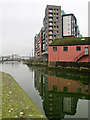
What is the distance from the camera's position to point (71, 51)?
2752 cm

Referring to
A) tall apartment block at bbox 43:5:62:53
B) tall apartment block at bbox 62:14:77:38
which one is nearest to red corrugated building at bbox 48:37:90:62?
tall apartment block at bbox 43:5:62:53

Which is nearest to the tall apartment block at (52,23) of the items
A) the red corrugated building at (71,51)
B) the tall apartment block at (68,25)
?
the tall apartment block at (68,25)

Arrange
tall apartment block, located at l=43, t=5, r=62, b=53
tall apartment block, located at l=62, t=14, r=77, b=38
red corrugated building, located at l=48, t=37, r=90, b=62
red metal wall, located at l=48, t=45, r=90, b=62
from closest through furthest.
A: red corrugated building, located at l=48, t=37, r=90, b=62, red metal wall, located at l=48, t=45, r=90, b=62, tall apartment block, located at l=43, t=5, r=62, b=53, tall apartment block, located at l=62, t=14, r=77, b=38

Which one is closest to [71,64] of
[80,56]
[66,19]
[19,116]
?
[80,56]

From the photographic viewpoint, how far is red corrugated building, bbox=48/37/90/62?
2616 cm

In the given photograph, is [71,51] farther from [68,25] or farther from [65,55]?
[68,25]

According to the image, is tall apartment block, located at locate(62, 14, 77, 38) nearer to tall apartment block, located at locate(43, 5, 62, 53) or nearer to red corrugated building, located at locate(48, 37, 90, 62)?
tall apartment block, located at locate(43, 5, 62, 53)

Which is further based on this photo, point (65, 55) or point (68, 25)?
point (68, 25)

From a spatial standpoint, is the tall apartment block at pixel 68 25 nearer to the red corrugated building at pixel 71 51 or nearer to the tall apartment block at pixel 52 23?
the tall apartment block at pixel 52 23

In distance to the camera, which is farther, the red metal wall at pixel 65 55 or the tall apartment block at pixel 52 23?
the tall apartment block at pixel 52 23

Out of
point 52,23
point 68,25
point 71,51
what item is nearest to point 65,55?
point 71,51

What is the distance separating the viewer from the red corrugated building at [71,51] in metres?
26.2

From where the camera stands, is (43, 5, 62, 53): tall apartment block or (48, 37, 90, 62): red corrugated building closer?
(48, 37, 90, 62): red corrugated building

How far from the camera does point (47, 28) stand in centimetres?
4859
